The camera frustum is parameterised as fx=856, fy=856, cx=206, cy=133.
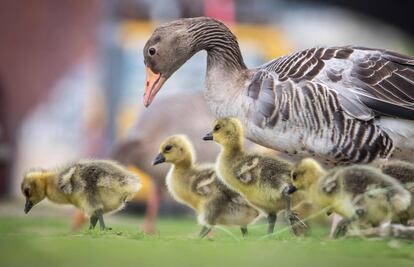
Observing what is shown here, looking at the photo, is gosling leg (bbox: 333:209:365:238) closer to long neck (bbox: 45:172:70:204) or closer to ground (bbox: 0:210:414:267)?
ground (bbox: 0:210:414:267)

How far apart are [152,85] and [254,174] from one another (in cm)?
38

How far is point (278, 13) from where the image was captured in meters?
5.96

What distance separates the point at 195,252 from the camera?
1.62m

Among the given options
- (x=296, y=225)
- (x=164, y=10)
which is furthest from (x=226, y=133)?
(x=164, y=10)

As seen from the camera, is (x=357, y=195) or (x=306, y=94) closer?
(x=357, y=195)

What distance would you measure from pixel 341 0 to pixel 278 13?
0.88m

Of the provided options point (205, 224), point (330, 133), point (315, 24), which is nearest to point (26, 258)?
point (205, 224)

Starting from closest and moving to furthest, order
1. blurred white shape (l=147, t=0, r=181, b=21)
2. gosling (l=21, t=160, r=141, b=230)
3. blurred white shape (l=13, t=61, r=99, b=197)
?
gosling (l=21, t=160, r=141, b=230) < blurred white shape (l=147, t=0, r=181, b=21) < blurred white shape (l=13, t=61, r=99, b=197)

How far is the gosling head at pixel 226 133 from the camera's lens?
1906mm

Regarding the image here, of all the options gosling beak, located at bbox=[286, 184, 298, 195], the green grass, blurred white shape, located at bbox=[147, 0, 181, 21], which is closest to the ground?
the green grass

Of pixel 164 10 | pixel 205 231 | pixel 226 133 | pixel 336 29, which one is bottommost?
pixel 336 29

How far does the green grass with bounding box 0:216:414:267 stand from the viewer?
1.55 meters

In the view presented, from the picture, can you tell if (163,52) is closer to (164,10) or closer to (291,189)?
(291,189)

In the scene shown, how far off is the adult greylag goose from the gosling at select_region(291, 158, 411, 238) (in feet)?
1.03
